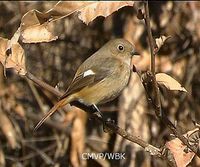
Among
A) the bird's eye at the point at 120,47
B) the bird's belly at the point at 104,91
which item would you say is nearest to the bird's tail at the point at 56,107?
the bird's belly at the point at 104,91

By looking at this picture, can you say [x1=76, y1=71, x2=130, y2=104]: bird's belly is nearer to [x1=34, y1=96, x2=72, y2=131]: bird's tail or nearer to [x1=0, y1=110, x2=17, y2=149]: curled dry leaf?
[x1=34, y1=96, x2=72, y2=131]: bird's tail

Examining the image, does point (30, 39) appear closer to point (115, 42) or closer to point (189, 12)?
point (115, 42)

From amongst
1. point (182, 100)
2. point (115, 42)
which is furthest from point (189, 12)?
point (115, 42)

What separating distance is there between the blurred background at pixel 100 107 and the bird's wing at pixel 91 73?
127cm

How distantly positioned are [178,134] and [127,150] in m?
2.64

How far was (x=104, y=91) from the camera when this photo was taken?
118 inches

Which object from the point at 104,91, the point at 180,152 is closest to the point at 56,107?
the point at 104,91

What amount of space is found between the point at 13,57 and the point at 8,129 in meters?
2.67

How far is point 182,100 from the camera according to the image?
4789 mm

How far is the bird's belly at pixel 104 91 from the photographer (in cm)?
299

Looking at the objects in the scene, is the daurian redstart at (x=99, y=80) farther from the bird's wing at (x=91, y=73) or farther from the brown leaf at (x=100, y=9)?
the brown leaf at (x=100, y=9)

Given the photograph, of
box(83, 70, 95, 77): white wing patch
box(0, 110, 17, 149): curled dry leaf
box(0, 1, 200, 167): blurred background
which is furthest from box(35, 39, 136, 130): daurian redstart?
box(0, 110, 17, 149): curled dry leaf

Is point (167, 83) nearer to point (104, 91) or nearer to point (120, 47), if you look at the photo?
point (104, 91)

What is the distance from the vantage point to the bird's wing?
298 centimetres
